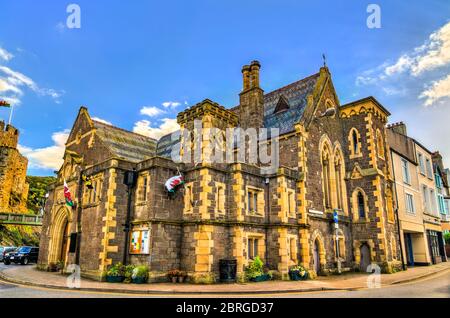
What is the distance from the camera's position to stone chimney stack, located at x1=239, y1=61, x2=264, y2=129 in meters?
24.4

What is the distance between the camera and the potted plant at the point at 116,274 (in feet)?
53.1

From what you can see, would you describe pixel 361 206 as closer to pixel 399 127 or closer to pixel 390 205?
pixel 390 205

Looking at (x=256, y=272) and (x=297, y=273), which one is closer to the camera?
(x=256, y=272)

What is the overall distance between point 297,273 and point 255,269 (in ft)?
7.93

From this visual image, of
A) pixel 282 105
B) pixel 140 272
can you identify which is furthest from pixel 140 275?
pixel 282 105

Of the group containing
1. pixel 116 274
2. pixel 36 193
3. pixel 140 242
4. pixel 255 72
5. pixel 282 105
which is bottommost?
pixel 116 274

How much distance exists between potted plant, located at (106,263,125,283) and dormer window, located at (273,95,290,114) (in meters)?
15.8

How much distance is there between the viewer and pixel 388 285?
1536cm

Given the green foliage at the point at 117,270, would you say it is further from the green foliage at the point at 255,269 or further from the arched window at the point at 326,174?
the arched window at the point at 326,174

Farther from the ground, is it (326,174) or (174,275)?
(326,174)

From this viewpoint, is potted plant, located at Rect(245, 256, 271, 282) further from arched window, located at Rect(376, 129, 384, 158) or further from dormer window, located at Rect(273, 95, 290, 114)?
arched window, located at Rect(376, 129, 384, 158)

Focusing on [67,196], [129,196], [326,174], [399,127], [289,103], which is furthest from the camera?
[399,127]

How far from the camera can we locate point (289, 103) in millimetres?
25031
